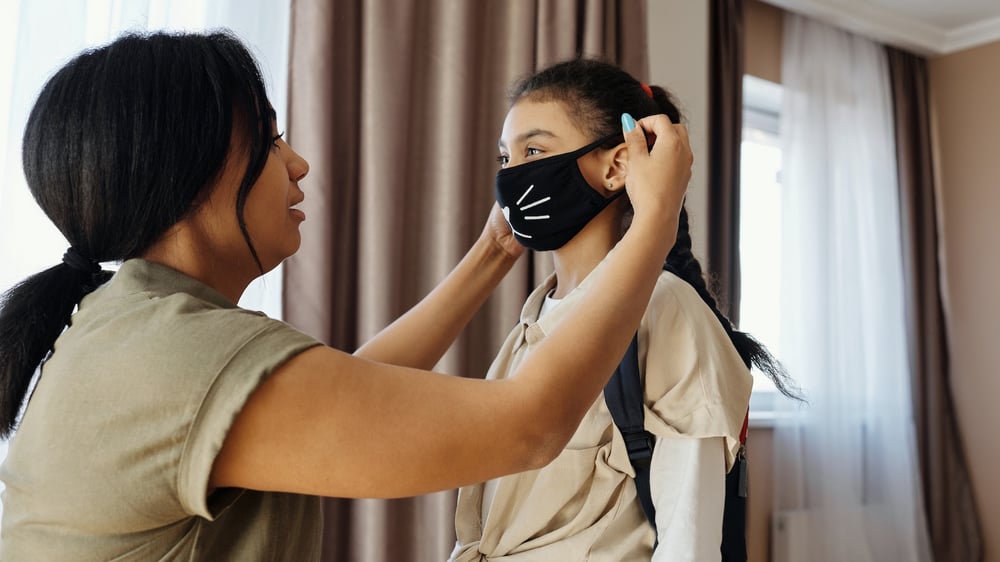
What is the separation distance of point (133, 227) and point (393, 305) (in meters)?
1.34

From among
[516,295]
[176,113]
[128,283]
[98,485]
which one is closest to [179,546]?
[98,485]

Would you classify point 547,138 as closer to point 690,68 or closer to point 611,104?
point 611,104

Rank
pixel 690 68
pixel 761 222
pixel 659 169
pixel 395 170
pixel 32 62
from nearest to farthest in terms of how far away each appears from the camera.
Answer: pixel 659 169 < pixel 32 62 < pixel 395 170 < pixel 690 68 < pixel 761 222

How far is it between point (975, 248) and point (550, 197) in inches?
142

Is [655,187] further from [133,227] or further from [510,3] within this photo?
[510,3]

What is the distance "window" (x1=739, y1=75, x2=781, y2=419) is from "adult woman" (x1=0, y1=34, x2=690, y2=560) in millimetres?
2977

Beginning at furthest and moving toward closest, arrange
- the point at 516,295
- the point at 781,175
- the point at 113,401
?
the point at 781,175 < the point at 516,295 < the point at 113,401

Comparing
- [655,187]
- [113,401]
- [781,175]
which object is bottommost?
[113,401]

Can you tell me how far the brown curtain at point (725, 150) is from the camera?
3.16 m

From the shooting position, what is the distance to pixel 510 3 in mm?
2408

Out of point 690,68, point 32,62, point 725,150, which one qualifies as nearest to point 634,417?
point 32,62

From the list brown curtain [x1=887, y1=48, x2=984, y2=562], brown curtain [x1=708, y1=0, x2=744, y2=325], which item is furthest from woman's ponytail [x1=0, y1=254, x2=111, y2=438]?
brown curtain [x1=887, y1=48, x2=984, y2=562]

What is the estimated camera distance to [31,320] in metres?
0.82

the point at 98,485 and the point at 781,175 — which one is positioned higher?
the point at 781,175
